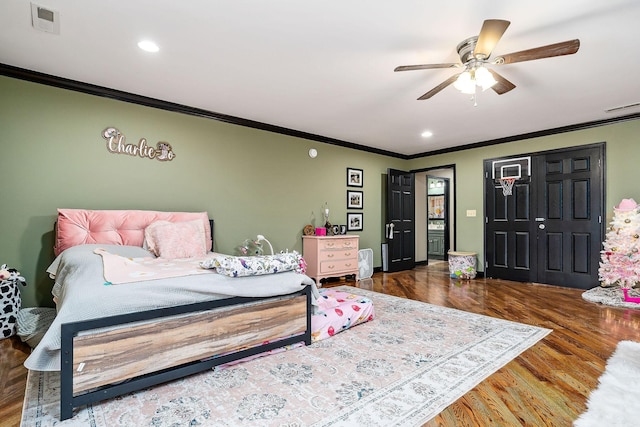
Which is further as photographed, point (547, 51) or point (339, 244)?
point (339, 244)

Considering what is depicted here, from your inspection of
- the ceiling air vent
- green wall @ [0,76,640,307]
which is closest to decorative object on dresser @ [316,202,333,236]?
green wall @ [0,76,640,307]

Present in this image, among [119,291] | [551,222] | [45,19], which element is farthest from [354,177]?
[119,291]

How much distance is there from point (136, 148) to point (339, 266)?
3.36m

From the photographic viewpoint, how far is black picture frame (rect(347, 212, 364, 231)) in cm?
623

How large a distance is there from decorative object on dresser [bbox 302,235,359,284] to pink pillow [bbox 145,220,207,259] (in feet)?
6.32

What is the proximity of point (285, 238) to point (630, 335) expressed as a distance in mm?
4155

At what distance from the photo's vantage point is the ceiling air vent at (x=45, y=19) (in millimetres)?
2316

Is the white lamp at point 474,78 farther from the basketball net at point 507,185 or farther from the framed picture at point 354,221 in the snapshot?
the framed picture at point 354,221

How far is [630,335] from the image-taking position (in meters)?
2.98

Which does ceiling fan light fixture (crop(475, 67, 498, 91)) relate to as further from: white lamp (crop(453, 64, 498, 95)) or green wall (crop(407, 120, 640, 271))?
green wall (crop(407, 120, 640, 271))

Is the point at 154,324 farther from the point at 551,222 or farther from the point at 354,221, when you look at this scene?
the point at 551,222

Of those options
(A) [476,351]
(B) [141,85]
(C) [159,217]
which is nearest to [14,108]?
(B) [141,85]

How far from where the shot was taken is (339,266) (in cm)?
539

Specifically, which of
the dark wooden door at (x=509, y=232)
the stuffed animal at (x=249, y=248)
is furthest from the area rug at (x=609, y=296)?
the stuffed animal at (x=249, y=248)
